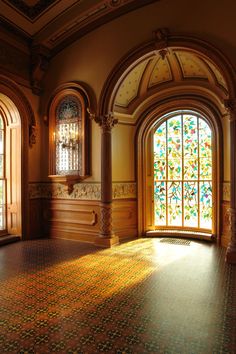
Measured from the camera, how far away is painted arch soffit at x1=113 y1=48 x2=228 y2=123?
554 centimetres

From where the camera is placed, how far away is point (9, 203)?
6457mm

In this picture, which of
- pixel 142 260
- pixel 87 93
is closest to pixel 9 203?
pixel 87 93

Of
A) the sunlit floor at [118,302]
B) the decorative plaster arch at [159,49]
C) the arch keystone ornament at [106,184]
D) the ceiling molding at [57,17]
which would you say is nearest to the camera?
the sunlit floor at [118,302]

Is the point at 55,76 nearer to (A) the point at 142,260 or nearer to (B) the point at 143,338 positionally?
(A) the point at 142,260

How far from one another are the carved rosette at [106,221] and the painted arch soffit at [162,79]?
2182 mm

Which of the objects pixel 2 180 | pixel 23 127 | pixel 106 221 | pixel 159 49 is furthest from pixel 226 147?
pixel 2 180

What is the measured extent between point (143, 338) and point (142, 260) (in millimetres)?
2272

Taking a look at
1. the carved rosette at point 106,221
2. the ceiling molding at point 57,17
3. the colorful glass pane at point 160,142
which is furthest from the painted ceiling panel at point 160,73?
the carved rosette at point 106,221

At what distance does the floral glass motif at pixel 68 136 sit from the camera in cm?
621

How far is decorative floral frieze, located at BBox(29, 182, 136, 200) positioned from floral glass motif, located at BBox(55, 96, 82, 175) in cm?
38

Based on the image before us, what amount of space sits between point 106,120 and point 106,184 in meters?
1.37

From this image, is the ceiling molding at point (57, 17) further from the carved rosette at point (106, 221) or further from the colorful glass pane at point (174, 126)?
the carved rosette at point (106, 221)

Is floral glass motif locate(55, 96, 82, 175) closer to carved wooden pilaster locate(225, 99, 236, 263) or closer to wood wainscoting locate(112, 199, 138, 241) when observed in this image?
wood wainscoting locate(112, 199, 138, 241)

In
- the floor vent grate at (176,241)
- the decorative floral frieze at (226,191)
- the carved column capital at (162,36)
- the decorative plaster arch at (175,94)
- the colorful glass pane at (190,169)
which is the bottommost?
the floor vent grate at (176,241)
